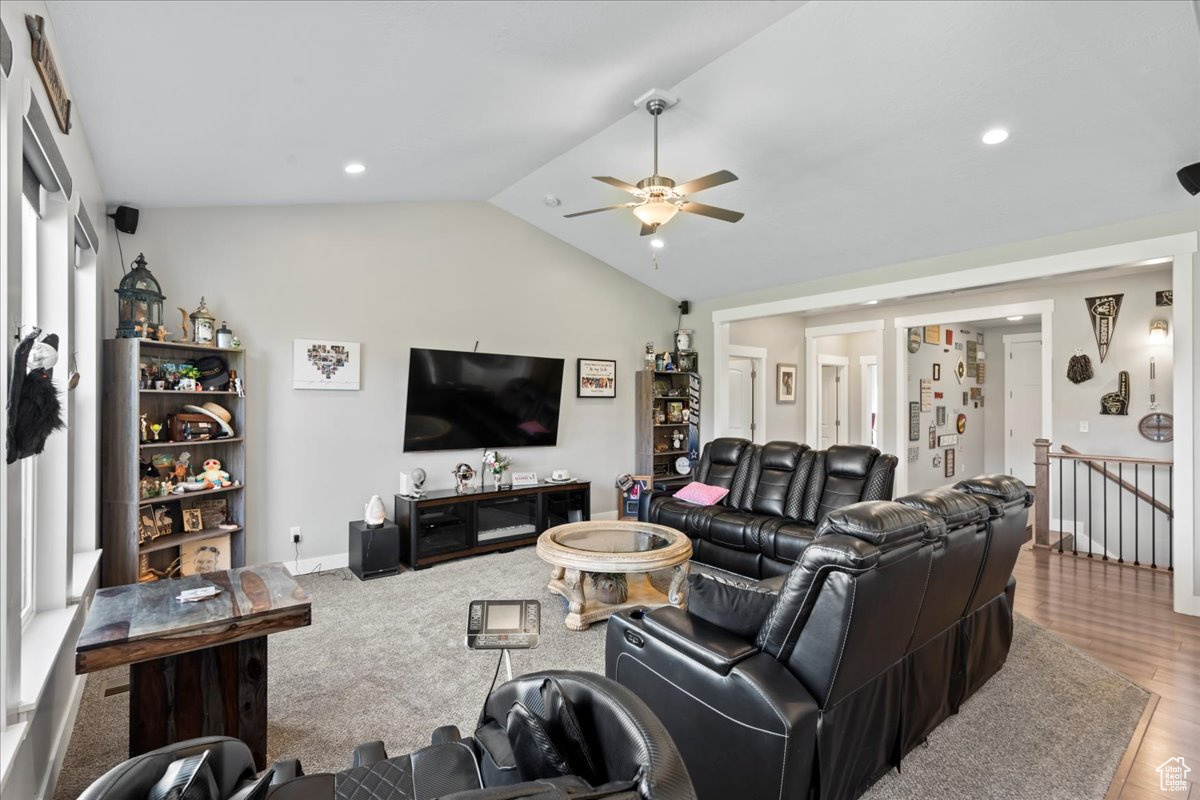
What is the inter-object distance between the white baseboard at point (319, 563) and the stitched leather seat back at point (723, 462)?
3.12 meters

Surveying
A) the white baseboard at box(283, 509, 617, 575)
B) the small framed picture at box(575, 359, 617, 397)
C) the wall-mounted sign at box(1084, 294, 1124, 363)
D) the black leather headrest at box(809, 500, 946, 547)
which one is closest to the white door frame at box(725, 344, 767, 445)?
the small framed picture at box(575, 359, 617, 397)

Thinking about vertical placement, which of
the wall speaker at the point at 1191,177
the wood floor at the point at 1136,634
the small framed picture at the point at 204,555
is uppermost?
the wall speaker at the point at 1191,177

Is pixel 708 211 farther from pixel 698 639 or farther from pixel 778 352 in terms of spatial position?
pixel 778 352

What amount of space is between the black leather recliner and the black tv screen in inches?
155

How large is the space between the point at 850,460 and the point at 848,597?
9.55ft

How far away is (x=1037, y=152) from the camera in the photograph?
3.46 metres

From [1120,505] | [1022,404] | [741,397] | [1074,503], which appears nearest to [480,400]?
[741,397]

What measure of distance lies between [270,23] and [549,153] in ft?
7.54

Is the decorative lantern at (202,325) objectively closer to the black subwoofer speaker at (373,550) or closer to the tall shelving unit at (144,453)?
the tall shelving unit at (144,453)

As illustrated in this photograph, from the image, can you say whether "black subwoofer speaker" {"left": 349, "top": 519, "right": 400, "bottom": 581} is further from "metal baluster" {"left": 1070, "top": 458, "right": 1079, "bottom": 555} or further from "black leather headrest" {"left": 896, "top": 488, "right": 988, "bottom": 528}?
"metal baluster" {"left": 1070, "top": 458, "right": 1079, "bottom": 555}

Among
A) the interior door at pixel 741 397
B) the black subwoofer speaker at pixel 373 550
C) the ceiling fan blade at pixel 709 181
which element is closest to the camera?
the ceiling fan blade at pixel 709 181

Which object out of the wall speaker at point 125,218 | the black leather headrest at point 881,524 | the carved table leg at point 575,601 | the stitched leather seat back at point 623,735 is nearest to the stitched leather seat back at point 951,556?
the black leather headrest at point 881,524

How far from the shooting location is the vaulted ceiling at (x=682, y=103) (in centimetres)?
231

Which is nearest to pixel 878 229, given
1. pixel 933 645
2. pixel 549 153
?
pixel 549 153
